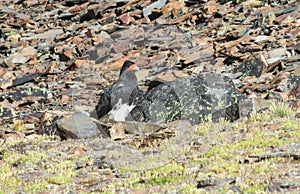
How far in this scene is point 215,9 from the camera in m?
34.6

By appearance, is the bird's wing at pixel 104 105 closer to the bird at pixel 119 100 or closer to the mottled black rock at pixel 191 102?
the bird at pixel 119 100

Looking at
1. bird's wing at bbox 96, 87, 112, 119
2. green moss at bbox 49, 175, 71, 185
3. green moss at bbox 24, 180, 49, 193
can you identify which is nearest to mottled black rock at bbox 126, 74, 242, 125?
bird's wing at bbox 96, 87, 112, 119

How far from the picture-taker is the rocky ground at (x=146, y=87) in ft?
35.9

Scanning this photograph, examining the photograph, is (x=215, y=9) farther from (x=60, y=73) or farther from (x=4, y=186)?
(x=4, y=186)

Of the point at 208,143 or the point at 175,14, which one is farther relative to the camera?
the point at 175,14

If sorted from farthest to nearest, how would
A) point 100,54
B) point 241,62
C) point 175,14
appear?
point 175,14 < point 100,54 < point 241,62

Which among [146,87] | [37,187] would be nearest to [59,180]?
[37,187]

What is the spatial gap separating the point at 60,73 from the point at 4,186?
777 inches

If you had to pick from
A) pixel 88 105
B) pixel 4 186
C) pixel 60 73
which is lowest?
pixel 60 73

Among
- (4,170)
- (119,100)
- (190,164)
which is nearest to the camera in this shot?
(190,164)

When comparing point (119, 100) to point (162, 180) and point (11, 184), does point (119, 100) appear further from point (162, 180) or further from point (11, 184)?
point (162, 180)

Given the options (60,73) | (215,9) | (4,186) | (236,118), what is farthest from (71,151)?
(215,9)

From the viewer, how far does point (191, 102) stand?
1695 centimetres

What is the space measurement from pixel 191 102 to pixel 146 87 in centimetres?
377
